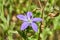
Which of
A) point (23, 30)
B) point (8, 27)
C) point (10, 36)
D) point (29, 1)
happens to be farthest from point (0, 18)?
point (23, 30)

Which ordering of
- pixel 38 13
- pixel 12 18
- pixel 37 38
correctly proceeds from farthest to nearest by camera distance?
pixel 12 18, pixel 38 13, pixel 37 38

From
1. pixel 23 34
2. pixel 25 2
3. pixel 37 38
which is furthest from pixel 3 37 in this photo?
pixel 25 2

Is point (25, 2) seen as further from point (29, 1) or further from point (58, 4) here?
point (58, 4)

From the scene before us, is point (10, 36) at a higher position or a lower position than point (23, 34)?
lower

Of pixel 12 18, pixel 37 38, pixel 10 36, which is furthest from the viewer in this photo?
pixel 12 18

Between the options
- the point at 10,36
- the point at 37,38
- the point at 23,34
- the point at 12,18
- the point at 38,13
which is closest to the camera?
the point at 23,34

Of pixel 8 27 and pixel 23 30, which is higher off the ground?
pixel 23 30

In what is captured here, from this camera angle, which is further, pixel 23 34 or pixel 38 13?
pixel 38 13

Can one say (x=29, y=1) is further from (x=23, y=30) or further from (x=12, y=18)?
(x=23, y=30)

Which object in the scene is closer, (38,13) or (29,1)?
(38,13)
